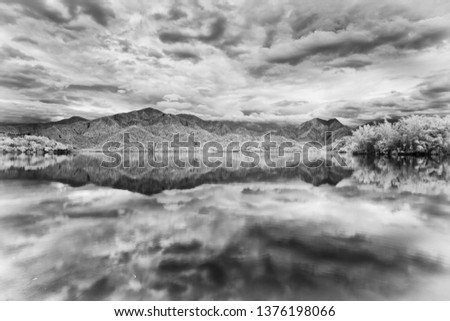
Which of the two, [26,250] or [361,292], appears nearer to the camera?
[361,292]

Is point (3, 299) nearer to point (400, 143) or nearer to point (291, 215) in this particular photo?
point (291, 215)

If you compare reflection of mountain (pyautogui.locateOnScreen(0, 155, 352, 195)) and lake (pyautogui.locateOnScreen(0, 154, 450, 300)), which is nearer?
lake (pyautogui.locateOnScreen(0, 154, 450, 300))

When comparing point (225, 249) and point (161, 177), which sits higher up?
point (161, 177)

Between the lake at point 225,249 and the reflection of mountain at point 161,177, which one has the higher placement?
the reflection of mountain at point 161,177

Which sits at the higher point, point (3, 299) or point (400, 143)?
point (400, 143)

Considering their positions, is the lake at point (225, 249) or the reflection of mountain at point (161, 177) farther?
the reflection of mountain at point (161, 177)

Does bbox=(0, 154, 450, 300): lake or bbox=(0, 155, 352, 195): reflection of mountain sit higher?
bbox=(0, 155, 352, 195): reflection of mountain

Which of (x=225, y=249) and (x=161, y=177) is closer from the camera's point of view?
(x=225, y=249)
